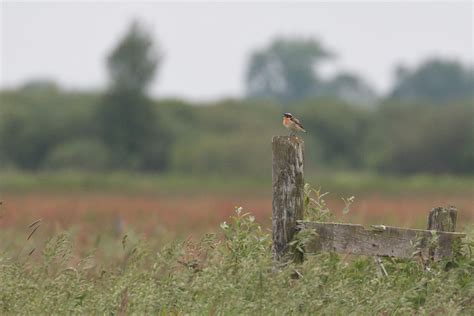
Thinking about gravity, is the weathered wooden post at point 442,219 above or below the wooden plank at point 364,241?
above

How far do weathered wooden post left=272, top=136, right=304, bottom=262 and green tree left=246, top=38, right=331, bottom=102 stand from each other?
132736 mm

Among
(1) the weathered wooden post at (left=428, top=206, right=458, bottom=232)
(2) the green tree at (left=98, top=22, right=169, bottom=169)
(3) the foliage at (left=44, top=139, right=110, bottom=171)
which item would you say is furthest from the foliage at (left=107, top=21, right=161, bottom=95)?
(1) the weathered wooden post at (left=428, top=206, right=458, bottom=232)

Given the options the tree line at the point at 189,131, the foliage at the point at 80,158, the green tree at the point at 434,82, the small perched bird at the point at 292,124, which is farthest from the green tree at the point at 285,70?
the small perched bird at the point at 292,124

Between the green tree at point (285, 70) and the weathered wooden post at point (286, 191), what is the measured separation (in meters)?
133

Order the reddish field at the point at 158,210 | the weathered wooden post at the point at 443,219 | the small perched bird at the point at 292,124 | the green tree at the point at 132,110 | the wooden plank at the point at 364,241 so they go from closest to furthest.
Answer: the wooden plank at the point at 364,241
the weathered wooden post at the point at 443,219
the small perched bird at the point at 292,124
the reddish field at the point at 158,210
the green tree at the point at 132,110

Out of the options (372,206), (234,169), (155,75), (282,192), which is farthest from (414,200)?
(155,75)

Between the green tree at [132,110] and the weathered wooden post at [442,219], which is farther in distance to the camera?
the green tree at [132,110]

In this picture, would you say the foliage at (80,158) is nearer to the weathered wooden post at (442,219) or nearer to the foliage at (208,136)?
the foliage at (208,136)

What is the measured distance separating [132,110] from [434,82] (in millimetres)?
72511

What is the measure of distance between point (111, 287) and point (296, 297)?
1546 millimetres

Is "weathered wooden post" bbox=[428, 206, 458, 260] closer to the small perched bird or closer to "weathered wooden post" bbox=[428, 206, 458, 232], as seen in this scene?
"weathered wooden post" bbox=[428, 206, 458, 232]

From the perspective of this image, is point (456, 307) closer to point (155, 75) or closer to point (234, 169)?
point (234, 169)

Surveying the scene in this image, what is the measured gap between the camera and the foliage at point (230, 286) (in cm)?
841

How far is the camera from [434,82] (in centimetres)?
13675
